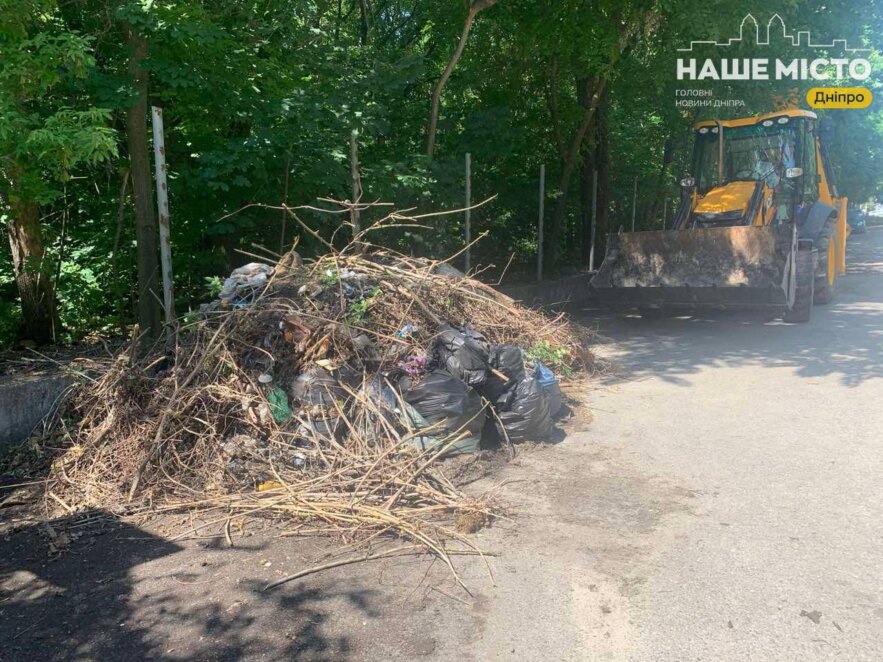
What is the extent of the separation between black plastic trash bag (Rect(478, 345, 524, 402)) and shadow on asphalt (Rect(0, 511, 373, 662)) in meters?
2.40

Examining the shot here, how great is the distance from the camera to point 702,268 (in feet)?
32.9

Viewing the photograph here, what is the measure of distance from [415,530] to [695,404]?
12.1 ft

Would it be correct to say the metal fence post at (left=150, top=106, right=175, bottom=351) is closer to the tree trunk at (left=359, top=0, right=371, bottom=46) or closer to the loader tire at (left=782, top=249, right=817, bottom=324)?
the loader tire at (left=782, top=249, right=817, bottom=324)

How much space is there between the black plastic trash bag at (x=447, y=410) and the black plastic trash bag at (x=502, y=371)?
0.99 ft

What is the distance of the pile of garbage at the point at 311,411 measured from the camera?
15.1ft

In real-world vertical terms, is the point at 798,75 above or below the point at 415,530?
above

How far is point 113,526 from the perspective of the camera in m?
4.42

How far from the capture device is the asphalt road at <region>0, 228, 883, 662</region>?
3.12m

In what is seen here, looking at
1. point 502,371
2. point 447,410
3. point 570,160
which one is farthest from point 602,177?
point 447,410

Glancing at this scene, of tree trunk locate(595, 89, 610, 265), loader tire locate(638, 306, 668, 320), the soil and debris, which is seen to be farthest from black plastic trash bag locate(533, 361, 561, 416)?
tree trunk locate(595, 89, 610, 265)

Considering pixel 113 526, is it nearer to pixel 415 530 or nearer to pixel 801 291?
pixel 415 530

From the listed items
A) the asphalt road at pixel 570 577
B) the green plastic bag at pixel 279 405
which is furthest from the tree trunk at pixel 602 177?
the green plastic bag at pixel 279 405

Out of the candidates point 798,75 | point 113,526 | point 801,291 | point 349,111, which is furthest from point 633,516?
point 798,75

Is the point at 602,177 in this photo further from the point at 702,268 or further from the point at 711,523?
the point at 711,523
